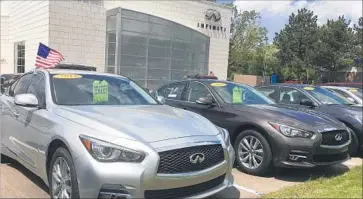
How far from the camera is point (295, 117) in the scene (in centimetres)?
632

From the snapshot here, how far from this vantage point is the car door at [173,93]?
808 cm

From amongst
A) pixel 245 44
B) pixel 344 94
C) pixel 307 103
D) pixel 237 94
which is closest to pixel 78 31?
pixel 344 94

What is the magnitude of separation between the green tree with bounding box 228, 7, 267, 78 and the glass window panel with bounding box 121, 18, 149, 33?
36.8m

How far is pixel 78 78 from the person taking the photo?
5.39 meters

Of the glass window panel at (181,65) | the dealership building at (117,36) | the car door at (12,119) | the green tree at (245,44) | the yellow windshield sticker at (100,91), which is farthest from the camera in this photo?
the green tree at (245,44)

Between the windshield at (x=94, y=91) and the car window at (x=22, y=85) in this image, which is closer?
the windshield at (x=94, y=91)

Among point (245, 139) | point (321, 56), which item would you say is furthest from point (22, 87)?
point (321, 56)

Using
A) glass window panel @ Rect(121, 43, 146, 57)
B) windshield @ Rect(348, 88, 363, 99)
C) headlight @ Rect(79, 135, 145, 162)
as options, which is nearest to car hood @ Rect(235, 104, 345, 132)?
headlight @ Rect(79, 135, 145, 162)

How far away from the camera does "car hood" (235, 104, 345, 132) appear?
20.2 feet

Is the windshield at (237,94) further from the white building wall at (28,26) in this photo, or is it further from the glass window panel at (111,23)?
the glass window panel at (111,23)

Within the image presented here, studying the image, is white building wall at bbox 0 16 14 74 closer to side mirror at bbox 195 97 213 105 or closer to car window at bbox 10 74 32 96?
car window at bbox 10 74 32 96

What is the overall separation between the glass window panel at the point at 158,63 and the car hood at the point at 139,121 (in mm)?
19549

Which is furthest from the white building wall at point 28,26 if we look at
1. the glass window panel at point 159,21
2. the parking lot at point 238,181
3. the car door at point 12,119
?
the parking lot at point 238,181

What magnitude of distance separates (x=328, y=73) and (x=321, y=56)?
3506 millimetres
